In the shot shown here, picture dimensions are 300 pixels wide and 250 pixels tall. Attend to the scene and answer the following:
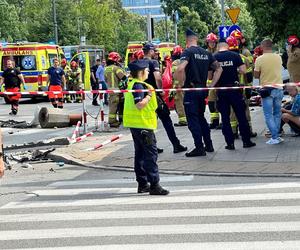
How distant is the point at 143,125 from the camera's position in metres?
8.50

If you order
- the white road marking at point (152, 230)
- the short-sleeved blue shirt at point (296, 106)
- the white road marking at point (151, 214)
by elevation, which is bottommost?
the white road marking at point (151, 214)

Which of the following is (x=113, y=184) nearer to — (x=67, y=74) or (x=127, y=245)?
(x=127, y=245)

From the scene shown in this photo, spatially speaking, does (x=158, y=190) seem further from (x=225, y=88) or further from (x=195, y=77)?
(x=225, y=88)

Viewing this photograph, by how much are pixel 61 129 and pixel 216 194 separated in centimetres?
990

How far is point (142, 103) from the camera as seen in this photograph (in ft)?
27.6

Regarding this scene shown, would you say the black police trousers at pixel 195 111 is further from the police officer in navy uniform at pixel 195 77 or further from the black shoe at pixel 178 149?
the black shoe at pixel 178 149

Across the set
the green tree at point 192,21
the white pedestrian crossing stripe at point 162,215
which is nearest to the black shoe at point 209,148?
the white pedestrian crossing stripe at point 162,215

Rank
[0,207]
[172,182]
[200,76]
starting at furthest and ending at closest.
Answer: [200,76] → [172,182] → [0,207]

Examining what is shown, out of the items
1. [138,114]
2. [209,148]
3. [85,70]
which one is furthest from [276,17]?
[85,70]

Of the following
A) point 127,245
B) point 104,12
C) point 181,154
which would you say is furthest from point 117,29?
point 127,245

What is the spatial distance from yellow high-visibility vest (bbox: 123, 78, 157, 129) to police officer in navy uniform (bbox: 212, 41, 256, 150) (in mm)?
3153

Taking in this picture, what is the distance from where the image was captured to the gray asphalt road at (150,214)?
634 cm

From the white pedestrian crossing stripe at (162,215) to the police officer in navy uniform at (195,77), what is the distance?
2.32 meters

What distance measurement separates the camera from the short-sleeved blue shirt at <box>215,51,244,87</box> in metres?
11.5
